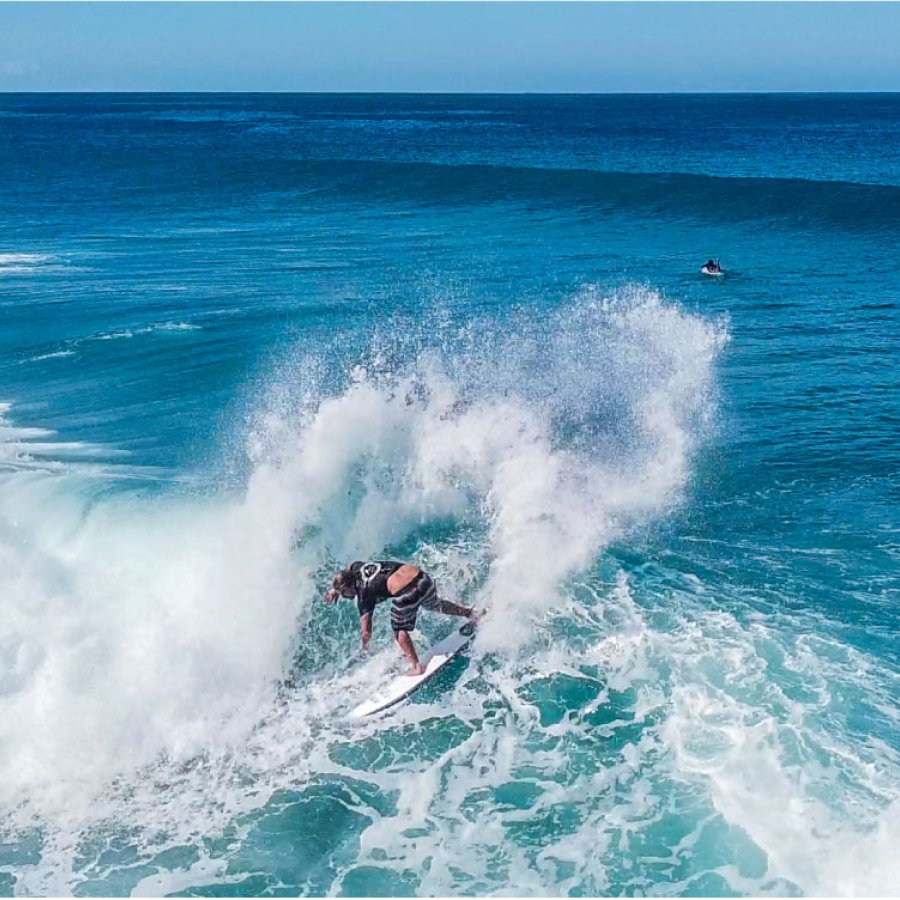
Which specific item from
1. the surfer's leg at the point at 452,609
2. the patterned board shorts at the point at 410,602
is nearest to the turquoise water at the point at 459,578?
the surfer's leg at the point at 452,609

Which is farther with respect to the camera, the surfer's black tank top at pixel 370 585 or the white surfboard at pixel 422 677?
the surfer's black tank top at pixel 370 585

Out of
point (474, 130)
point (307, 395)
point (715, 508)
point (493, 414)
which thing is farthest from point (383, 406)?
point (474, 130)

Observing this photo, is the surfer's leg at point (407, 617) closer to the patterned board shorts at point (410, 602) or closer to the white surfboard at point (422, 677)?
the patterned board shorts at point (410, 602)

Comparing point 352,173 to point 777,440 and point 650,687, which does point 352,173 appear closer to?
point 777,440

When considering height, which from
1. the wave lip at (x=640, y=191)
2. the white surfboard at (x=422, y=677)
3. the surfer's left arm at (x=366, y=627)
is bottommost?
the white surfboard at (x=422, y=677)

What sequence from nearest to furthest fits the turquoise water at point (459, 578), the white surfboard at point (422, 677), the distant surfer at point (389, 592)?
1. the turquoise water at point (459, 578)
2. the white surfboard at point (422, 677)
3. the distant surfer at point (389, 592)

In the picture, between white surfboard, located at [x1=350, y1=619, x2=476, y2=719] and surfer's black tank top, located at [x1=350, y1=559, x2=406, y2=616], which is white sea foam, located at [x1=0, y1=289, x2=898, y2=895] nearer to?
white surfboard, located at [x1=350, y1=619, x2=476, y2=719]
